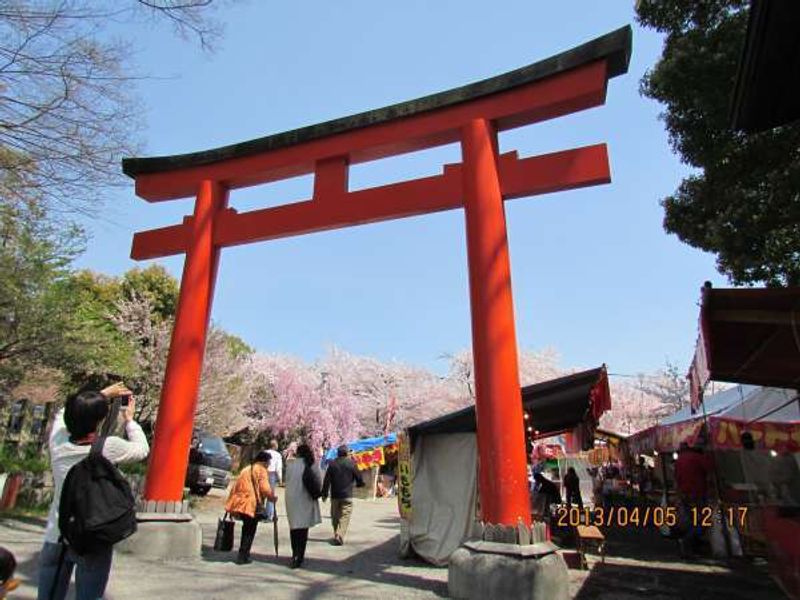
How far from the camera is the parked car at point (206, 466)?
16.2 m

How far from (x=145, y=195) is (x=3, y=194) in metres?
2.79

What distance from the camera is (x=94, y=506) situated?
2.74 meters

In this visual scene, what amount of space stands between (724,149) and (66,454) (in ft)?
30.8

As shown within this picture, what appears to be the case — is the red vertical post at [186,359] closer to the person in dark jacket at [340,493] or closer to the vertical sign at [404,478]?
the person in dark jacket at [340,493]

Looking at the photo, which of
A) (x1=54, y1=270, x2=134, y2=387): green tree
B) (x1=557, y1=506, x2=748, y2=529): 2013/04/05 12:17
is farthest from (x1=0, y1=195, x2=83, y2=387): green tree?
(x1=557, y1=506, x2=748, y2=529): 2013/04/05 12:17

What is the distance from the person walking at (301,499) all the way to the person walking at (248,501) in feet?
1.09

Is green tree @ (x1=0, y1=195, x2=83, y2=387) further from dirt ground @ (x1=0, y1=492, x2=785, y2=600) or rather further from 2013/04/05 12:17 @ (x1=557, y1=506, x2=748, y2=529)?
2013/04/05 12:17 @ (x1=557, y1=506, x2=748, y2=529)

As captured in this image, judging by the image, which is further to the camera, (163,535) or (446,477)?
(446,477)

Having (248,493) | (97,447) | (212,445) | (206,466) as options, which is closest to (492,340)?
(248,493)

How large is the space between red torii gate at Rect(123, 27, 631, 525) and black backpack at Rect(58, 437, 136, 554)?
3.70m

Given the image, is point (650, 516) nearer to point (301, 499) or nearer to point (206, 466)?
point (301, 499)

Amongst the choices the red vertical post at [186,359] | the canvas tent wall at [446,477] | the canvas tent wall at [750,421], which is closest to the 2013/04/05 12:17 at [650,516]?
the canvas tent wall at [750,421]

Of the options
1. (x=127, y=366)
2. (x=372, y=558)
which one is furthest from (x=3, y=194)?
(x=127, y=366)

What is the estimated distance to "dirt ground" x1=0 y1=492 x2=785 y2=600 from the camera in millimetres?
5422
